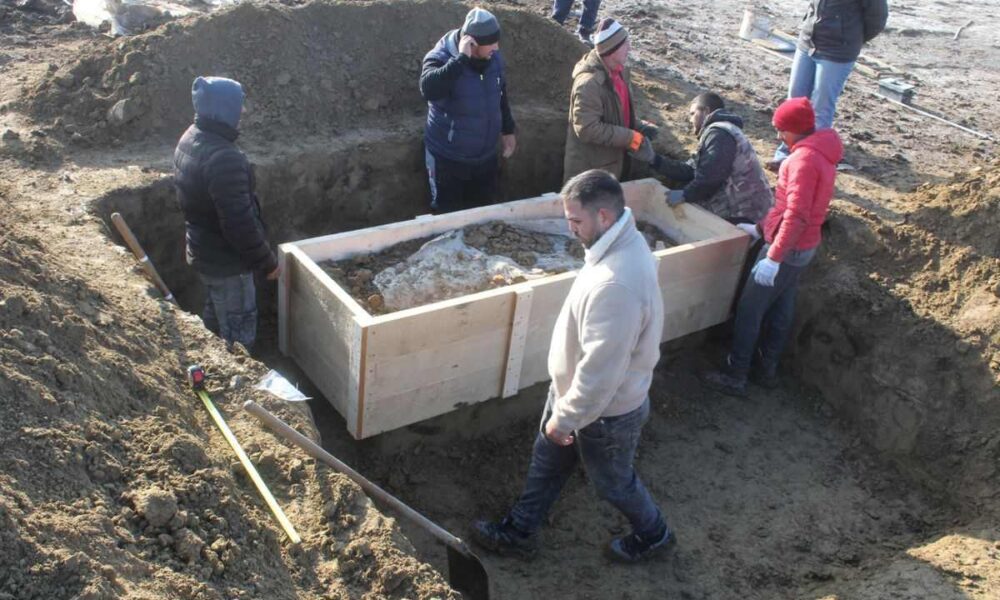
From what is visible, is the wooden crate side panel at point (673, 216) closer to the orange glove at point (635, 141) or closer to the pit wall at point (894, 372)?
the orange glove at point (635, 141)

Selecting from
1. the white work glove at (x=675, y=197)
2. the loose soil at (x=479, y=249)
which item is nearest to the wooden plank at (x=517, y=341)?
the loose soil at (x=479, y=249)

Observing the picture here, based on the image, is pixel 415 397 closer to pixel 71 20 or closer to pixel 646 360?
pixel 646 360

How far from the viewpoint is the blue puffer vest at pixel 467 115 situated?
19.0 ft

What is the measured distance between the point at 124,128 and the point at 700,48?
23.5ft

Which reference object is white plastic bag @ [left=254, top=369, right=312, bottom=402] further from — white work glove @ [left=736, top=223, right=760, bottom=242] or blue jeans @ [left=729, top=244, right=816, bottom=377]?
white work glove @ [left=736, top=223, right=760, bottom=242]

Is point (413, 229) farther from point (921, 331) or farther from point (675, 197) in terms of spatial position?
point (921, 331)

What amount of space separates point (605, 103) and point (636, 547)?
3081 mm

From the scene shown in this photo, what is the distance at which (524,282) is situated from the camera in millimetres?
5098

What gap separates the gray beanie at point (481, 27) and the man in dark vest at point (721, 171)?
1.48 meters

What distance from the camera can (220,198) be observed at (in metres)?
4.34

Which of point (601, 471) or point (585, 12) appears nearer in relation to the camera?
point (601, 471)

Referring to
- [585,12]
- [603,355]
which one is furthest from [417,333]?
[585,12]

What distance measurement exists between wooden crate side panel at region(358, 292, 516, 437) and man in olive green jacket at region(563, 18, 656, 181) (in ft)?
5.81

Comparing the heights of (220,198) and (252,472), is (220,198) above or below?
above
